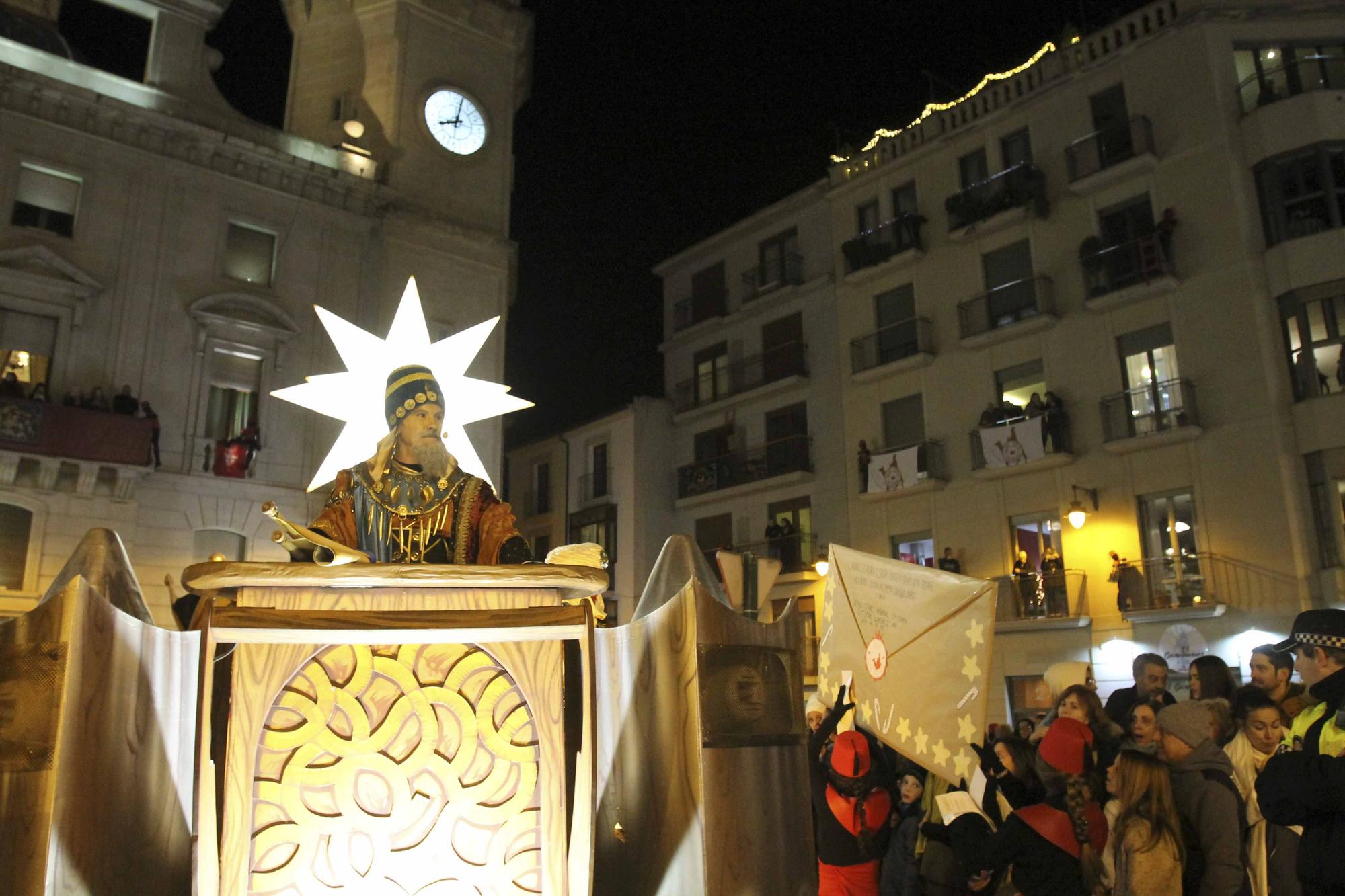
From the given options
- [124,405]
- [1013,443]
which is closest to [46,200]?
[124,405]

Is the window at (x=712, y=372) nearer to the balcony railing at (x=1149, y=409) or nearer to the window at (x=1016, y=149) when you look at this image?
the window at (x=1016, y=149)

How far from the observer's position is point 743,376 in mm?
30016

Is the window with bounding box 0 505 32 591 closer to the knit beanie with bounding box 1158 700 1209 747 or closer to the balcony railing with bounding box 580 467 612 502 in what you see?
the balcony railing with bounding box 580 467 612 502

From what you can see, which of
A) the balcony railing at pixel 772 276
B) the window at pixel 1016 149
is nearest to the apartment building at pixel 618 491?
the balcony railing at pixel 772 276

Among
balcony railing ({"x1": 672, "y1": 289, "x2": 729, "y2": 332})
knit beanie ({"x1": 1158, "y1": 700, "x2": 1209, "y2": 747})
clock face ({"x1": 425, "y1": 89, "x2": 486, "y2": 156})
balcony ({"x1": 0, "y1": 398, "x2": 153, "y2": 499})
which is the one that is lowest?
knit beanie ({"x1": 1158, "y1": 700, "x2": 1209, "y2": 747})

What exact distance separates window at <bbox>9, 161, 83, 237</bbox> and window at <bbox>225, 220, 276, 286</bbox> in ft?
9.55

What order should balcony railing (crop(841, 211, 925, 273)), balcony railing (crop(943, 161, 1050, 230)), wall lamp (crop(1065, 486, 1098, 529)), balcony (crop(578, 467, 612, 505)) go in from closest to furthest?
wall lamp (crop(1065, 486, 1098, 529)) → balcony railing (crop(943, 161, 1050, 230)) → balcony railing (crop(841, 211, 925, 273)) → balcony (crop(578, 467, 612, 505))

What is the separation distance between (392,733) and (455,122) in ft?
79.5

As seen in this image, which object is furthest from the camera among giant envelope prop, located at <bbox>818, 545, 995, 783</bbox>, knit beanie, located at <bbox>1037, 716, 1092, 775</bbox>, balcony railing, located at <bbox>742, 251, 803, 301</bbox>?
balcony railing, located at <bbox>742, 251, 803, 301</bbox>

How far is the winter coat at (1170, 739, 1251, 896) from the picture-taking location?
4.50 meters

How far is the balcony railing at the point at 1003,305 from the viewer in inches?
891

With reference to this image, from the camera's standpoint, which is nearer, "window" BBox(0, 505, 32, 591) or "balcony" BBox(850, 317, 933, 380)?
"window" BBox(0, 505, 32, 591)

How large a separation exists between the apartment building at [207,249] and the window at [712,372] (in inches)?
310

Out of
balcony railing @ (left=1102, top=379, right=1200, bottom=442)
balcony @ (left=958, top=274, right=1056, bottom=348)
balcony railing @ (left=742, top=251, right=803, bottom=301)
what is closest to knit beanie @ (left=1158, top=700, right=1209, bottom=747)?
balcony railing @ (left=1102, top=379, right=1200, bottom=442)
